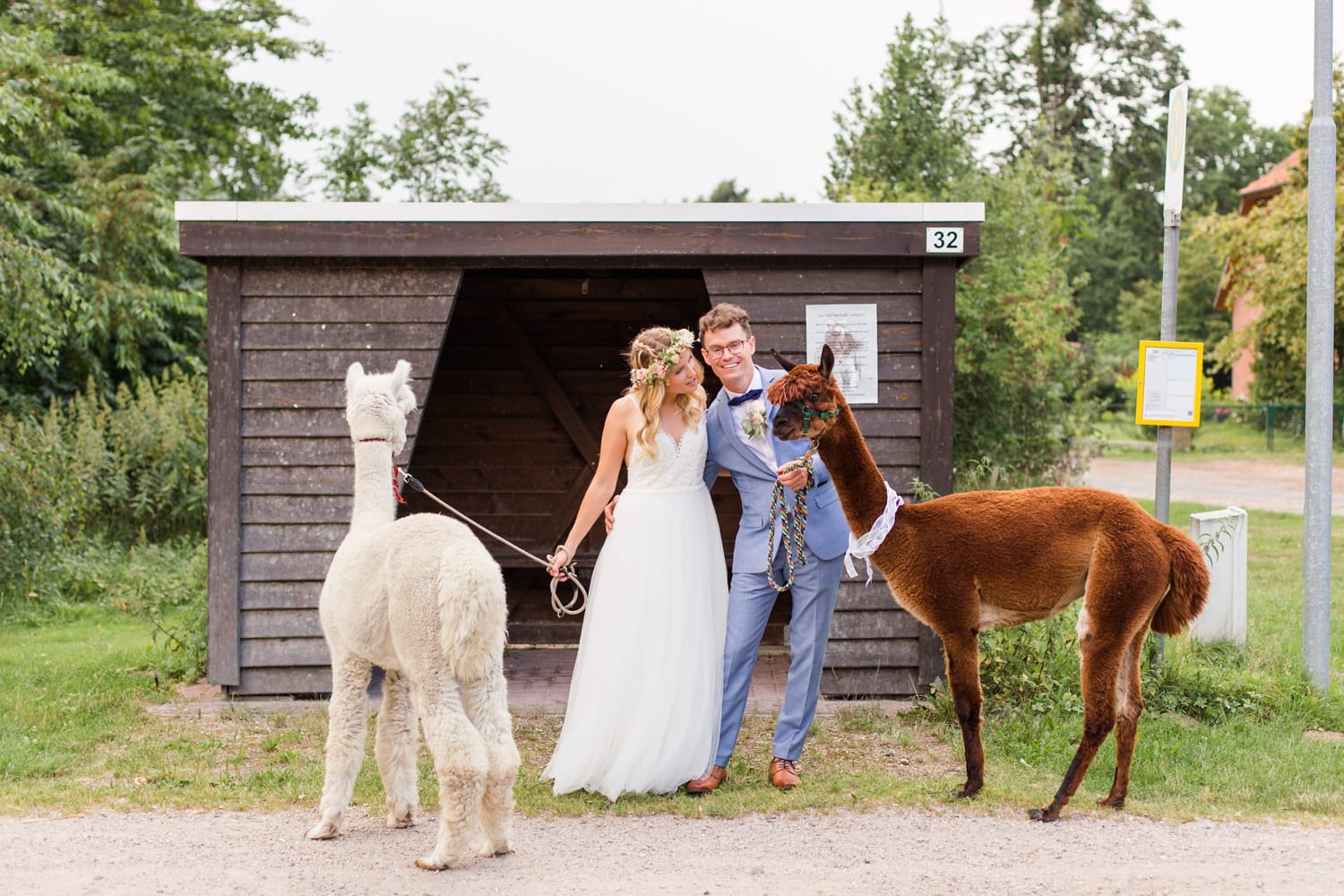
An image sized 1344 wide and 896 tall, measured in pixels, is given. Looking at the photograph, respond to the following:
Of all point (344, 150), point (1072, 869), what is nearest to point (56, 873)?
point (1072, 869)

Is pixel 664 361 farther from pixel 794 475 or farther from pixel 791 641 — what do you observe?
pixel 791 641

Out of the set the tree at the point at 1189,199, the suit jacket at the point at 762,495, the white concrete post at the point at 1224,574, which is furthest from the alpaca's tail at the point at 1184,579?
the tree at the point at 1189,199

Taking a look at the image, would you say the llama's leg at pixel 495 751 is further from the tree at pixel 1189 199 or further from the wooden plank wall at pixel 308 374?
the tree at pixel 1189 199

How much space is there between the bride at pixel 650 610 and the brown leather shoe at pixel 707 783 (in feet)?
0.14

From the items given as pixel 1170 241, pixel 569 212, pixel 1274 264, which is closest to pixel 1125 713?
pixel 1170 241

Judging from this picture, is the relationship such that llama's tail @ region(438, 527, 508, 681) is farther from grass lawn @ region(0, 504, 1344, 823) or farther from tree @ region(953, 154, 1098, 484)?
tree @ region(953, 154, 1098, 484)

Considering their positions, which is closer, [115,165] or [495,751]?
[495,751]

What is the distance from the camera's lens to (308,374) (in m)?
7.04

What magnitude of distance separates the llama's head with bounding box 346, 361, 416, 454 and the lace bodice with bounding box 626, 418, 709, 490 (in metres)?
1.00

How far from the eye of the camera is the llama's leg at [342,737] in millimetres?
4711

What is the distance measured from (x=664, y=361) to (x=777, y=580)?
3.49ft

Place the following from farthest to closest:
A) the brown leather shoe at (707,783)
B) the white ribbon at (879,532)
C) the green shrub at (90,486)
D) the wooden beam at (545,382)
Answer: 1. the green shrub at (90,486)
2. the wooden beam at (545,382)
3. the brown leather shoe at (707,783)
4. the white ribbon at (879,532)

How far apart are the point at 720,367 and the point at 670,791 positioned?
5.92 feet

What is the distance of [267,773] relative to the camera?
562cm
